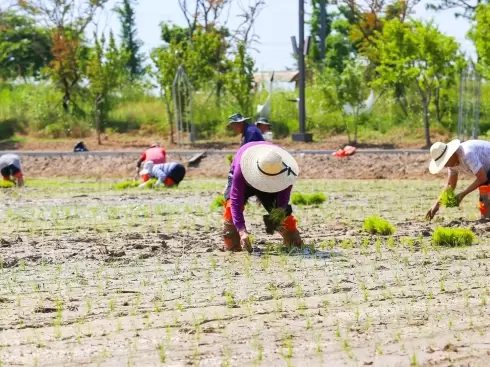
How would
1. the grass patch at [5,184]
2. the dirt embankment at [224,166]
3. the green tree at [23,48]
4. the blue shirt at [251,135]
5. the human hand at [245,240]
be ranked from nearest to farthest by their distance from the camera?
the human hand at [245,240] → the blue shirt at [251,135] → the grass patch at [5,184] → the dirt embankment at [224,166] → the green tree at [23,48]

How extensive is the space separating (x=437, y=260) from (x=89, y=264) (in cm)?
309

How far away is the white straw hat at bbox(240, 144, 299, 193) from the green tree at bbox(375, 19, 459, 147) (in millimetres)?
18893

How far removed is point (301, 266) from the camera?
A: 27.4 feet

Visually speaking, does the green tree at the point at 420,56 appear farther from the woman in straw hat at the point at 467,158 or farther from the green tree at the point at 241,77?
the woman in straw hat at the point at 467,158

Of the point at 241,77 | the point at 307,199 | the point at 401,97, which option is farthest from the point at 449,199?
the point at 401,97

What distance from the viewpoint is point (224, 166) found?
24266mm

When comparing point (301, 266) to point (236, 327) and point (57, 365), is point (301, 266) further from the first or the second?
point (57, 365)

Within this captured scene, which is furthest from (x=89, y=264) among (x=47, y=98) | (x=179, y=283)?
(x=47, y=98)

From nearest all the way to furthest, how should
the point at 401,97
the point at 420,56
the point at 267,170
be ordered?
the point at 267,170 < the point at 420,56 < the point at 401,97

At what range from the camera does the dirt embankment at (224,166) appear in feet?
74.8

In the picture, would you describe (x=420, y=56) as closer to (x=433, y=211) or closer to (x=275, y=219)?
(x=433, y=211)

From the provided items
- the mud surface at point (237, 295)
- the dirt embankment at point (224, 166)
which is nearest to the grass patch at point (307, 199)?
the mud surface at point (237, 295)

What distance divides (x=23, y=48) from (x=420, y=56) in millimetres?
26812

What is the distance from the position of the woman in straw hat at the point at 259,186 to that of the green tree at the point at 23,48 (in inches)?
1478
